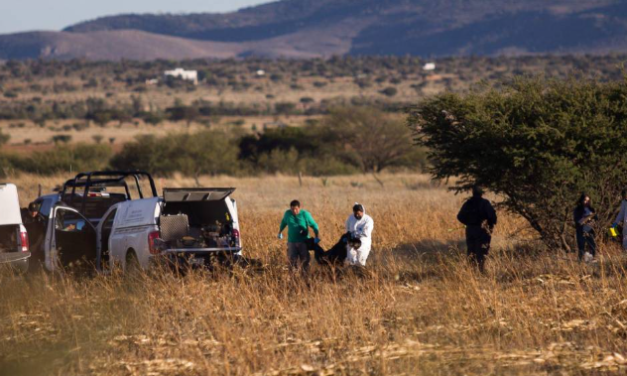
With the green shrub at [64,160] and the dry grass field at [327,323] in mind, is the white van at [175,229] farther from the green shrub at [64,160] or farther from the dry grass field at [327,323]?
the green shrub at [64,160]

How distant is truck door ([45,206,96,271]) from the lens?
51.1 feet

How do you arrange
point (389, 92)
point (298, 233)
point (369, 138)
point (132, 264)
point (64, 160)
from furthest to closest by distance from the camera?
point (389, 92) < point (369, 138) < point (64, 160) < point (298, 233) < point (132, 264)

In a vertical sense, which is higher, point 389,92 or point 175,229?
point 175,229

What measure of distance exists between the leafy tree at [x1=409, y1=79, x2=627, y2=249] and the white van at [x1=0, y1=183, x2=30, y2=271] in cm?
750

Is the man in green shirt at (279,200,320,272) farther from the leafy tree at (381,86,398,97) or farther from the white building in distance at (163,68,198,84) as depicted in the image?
the white building in distance at (163,68,198,84)

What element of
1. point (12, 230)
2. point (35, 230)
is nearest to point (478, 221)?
point (12, 230)

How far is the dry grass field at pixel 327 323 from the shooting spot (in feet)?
32.1

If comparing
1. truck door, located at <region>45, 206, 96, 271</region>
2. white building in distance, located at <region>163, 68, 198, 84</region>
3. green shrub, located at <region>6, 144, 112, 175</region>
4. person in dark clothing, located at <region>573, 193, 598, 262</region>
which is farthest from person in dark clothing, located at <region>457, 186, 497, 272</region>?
white building in distance, located at <region>163, 68, 198, 84</region>

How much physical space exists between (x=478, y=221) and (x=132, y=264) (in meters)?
5.10

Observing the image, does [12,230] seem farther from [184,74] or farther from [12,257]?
[184,74]

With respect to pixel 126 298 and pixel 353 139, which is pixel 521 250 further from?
pixel 353 139

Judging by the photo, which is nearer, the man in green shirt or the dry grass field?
the dry grass field

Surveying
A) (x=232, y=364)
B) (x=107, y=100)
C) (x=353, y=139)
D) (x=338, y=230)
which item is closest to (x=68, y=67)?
(x=107, y=100)

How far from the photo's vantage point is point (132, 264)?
1466cm
